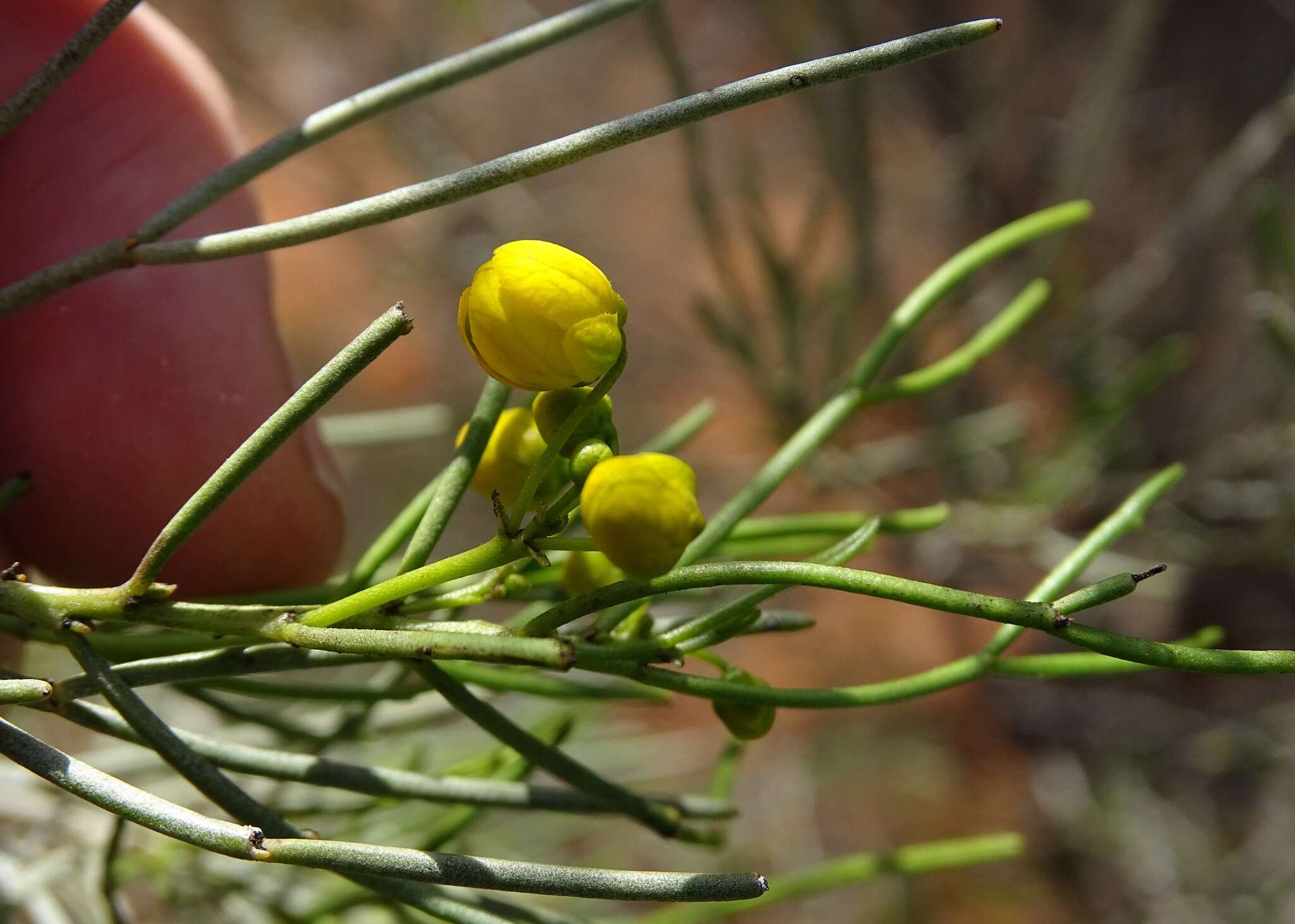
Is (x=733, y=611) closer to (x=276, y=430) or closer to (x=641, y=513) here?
(x=641, y=513)

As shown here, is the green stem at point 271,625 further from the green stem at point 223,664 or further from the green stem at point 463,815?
the green stem at point 463,815

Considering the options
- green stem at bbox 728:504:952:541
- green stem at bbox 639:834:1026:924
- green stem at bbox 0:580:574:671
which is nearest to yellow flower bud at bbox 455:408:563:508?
green stem at bbox 0:580:574:671

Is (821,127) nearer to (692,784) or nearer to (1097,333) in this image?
(1097,333)

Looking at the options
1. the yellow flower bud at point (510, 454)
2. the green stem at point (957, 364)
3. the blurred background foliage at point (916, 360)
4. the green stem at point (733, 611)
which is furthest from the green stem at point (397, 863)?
the green stem at point (957, 364)

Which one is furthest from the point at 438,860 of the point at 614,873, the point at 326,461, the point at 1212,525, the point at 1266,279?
the point at 1212,525

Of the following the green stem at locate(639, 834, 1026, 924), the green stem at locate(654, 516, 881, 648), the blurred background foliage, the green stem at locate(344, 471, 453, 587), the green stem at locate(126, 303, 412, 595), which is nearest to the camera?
the green stem at locate(126, 303, 412, 595)

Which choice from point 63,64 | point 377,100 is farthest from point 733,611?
point 63,64

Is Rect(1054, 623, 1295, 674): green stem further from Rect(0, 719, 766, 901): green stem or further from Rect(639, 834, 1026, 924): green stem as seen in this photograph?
Rect(639, 834, 1026, 924): green stem
